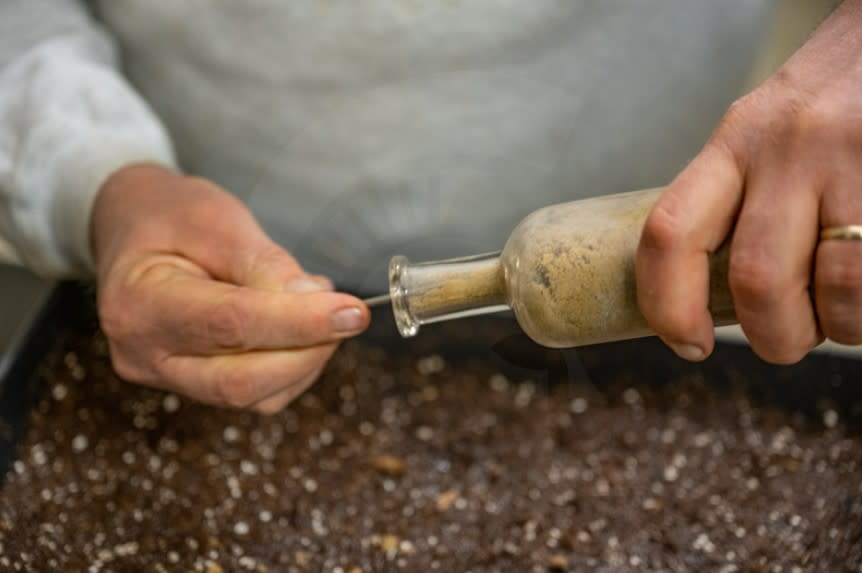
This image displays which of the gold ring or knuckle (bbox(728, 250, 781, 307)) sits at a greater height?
the gold ring

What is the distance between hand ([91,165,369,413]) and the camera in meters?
0.55

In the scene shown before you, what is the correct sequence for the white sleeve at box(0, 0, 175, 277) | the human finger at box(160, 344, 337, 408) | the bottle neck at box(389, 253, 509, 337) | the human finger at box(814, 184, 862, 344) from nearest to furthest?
the human finger at box(814, 184, 862, 344), the bottle neck at box(389, 253, 509, 337), the human finger at box(160, 344, 337, 408), the white sleeve at box(0, 0, 175, 277)

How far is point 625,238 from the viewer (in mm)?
420

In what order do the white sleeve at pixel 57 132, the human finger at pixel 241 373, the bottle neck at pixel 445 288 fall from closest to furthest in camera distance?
the bottle neck at pixel 445 288, the human finger at pixel 241 373, the white sleeve at pixel 57 132

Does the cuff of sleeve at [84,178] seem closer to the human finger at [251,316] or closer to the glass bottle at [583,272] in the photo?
the human finger at [251,316]

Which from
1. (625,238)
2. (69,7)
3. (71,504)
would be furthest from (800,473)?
(69,7)

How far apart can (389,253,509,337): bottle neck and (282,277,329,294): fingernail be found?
0.08m

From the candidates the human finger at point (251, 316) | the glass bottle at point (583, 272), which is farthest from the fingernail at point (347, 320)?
the glass bottle at point (583, 272)

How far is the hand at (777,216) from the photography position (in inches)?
14.7

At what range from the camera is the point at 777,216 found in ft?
1.24

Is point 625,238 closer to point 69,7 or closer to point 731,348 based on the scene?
point 731,348

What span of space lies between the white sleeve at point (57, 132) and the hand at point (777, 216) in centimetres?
50

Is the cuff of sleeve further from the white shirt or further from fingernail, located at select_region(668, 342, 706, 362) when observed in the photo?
fingernail, located at select_region(668, 342, 706, 362)

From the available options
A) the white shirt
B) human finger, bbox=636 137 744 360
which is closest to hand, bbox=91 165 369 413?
the white shirt
